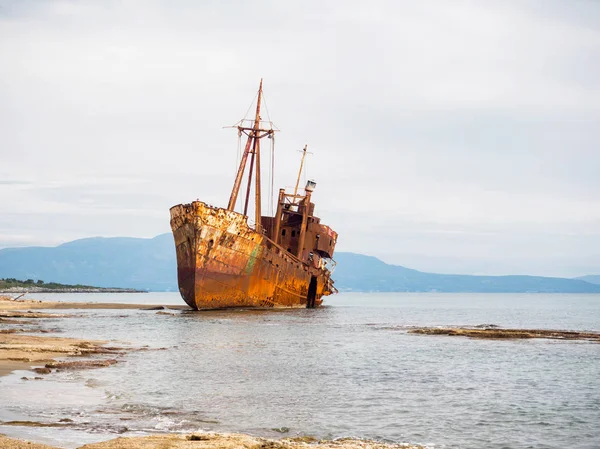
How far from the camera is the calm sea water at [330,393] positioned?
15.2 meters

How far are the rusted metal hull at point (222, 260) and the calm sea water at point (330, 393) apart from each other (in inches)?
582

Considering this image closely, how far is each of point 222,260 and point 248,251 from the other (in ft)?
7.46

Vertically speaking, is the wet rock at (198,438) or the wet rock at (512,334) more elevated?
the wet rock at (512,334)

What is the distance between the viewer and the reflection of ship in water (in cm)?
4997

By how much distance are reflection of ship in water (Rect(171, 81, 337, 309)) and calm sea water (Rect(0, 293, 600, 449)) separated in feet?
49.5

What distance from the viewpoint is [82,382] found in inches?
781

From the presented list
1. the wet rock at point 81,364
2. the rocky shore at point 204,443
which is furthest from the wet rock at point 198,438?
the wet rock at point 81,364

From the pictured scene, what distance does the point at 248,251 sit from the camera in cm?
5247

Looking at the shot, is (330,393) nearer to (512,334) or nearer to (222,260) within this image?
(512,334)

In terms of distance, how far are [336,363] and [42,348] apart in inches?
412

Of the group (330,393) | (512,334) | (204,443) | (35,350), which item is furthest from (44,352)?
(512,334)

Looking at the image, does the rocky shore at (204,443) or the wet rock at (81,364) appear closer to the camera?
the rocky shore at (204,443)

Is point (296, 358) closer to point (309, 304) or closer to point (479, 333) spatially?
point (479, 333)

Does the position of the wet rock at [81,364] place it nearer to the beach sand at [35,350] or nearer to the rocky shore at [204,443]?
the beach sand at [35,350]
